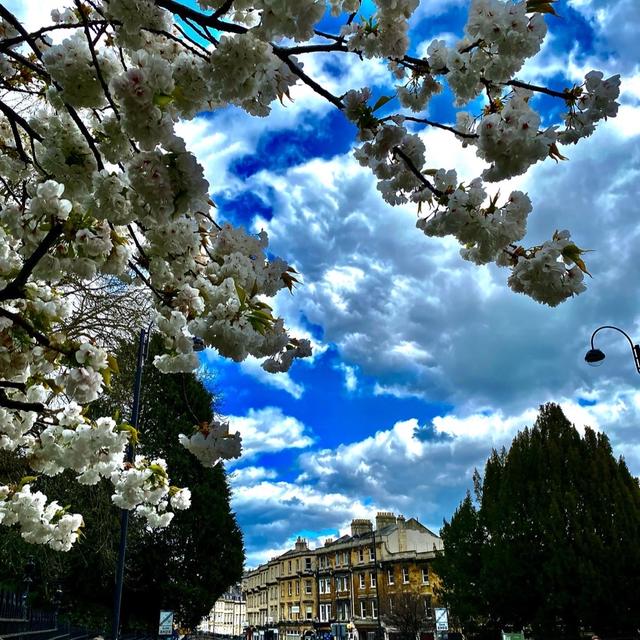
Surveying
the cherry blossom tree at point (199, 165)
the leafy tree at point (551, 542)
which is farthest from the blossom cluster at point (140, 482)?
the leafy tree at point (551, 542)

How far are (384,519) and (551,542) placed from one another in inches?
1749

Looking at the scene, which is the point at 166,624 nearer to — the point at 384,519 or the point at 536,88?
the point at 536,88

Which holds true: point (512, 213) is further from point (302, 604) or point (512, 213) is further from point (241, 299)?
point (302, 604)

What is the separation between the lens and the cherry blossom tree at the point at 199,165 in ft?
9.44

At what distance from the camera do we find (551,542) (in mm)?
22484

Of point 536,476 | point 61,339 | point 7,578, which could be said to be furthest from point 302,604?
point 61,339

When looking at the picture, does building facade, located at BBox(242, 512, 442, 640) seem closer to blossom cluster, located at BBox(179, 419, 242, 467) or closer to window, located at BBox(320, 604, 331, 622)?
window, located at BBox(320, 604, 331, 622)

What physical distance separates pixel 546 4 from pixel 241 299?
2.28 metres

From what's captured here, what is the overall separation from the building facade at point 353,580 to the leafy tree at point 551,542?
18.3 m

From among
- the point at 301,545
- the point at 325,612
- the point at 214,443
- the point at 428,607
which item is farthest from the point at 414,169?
the point at 301,545

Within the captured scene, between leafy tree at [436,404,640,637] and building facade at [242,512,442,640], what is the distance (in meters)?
18.3

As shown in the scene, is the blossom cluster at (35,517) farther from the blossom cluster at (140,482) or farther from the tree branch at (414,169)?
the tree branch at (414,169)

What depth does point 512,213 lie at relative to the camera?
3.68 m

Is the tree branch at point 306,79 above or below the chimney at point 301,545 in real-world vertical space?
below
